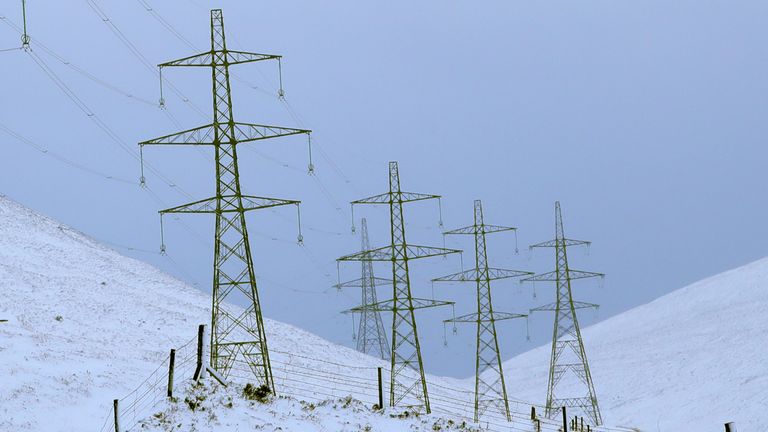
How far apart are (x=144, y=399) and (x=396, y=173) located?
18306 millimetres

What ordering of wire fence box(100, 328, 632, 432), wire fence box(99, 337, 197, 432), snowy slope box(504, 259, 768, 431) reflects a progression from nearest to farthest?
wire fence box(99, 337, 197, 432)
wire fence box(100, 328, 632, 432)
snowy slope box(504, 259, 768, 431)

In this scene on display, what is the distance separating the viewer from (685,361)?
8031 cm

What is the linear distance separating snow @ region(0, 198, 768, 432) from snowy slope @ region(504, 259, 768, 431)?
21 cm

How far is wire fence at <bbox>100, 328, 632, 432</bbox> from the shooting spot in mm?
29672

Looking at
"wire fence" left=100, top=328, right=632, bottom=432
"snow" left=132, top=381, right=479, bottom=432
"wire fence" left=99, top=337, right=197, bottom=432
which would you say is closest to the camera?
"wire fence" left=99, top=337, right=197, bottom=432

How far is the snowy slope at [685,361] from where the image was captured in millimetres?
60250

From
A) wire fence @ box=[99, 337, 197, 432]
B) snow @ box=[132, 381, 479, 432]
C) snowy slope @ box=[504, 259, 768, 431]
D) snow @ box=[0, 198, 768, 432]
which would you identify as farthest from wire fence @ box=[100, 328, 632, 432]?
snowy slope @ box=[504, 259, 768, 431]

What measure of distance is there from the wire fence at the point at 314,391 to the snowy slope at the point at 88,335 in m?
0.22

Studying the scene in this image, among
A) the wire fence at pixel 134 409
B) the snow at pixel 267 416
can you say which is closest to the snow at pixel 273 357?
the snow at pixel 267 416

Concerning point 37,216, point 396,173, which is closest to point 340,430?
point 396,173

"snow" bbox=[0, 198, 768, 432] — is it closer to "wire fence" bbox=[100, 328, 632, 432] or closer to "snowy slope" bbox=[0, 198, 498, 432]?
"snowy slope" bbox=[0, 198, 498, 432]

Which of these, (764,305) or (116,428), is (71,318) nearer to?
(116,428)

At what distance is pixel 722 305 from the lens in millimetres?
102062

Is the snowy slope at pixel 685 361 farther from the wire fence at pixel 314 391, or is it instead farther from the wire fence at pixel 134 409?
the wire fence at pixel 134 409
